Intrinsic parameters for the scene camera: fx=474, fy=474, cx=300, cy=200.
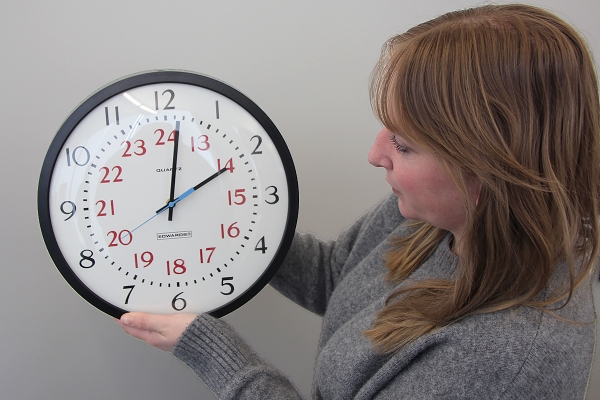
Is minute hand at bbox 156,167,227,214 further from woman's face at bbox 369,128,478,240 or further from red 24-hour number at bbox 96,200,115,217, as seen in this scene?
woman's face at bbox 369,128,478,240

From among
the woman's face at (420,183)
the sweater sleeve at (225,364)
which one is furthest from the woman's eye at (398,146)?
the sweater sleeve at (225,364)

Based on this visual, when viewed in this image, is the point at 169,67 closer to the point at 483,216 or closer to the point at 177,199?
the point at 177,199

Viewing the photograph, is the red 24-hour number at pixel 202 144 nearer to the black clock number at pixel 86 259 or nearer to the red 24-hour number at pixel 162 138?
the red 24-hour number at pixel 162 138

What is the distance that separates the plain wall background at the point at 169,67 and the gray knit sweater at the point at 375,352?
21 centimetres

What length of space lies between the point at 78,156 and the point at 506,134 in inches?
24.5

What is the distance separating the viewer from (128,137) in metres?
0.75

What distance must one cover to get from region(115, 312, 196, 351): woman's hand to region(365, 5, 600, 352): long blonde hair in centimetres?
32

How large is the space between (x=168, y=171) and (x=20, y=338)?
0.61 m

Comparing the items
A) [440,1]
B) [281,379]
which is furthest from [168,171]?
[440,1]

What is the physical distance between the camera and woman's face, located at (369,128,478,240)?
25.4 inches

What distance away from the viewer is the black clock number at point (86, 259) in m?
0.76

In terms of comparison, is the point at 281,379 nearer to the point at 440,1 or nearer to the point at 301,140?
the point at 301,140

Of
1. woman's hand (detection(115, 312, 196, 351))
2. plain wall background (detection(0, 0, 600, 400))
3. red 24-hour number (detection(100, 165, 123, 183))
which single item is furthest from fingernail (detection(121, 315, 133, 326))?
plain wall background (detection(0, 0, 600, 400))

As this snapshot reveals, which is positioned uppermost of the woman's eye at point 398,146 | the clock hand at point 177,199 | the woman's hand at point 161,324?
the clock hand at point 177,199
